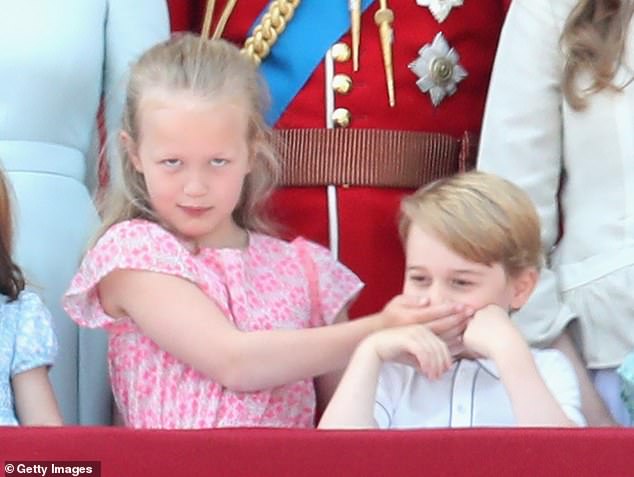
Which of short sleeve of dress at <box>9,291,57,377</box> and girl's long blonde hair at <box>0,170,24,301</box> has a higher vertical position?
girl's long blonde hair at <box>0,170,24,301</box>

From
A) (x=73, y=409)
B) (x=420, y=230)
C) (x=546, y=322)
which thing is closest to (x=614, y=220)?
(x=546, y=322)

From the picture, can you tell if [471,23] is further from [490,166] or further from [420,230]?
[420,230]

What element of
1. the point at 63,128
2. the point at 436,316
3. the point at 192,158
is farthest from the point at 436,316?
the point at 63,128

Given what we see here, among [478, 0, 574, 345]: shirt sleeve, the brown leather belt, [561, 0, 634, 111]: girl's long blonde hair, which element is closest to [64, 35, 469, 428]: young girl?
the brown leather belt

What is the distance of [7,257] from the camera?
6.59 ft

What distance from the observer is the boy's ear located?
2.01 m

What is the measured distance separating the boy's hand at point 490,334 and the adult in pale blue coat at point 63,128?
49 cm

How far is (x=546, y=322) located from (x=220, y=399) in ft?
1.35

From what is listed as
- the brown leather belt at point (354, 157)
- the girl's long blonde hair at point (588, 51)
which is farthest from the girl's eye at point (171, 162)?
the girl's long blonde hair at point (588, 51)

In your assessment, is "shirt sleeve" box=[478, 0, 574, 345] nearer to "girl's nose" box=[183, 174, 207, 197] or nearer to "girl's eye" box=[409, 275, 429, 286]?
"girl's eye" box=[409, 275, 429, 286]

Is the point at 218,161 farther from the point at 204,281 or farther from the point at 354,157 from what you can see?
the point at 354,157

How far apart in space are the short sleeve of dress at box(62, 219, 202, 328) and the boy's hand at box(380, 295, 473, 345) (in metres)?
0.24

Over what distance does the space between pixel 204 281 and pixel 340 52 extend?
0.41 m

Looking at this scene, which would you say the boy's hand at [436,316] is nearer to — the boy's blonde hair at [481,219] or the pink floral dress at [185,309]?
the boy's blonde hair at [481,219]
